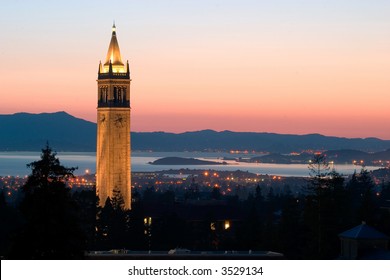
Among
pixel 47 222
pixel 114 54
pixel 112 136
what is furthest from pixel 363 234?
pixel 114 54

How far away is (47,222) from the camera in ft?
131

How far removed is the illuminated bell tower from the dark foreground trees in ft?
293

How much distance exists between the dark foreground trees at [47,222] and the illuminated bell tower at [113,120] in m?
89.3

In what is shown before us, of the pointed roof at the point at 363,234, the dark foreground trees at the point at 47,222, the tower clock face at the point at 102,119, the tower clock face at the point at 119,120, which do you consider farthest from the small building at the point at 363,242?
the tower clock face at the point at 102,119

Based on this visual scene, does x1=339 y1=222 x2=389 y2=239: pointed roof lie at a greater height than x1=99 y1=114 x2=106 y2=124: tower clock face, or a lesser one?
lesser

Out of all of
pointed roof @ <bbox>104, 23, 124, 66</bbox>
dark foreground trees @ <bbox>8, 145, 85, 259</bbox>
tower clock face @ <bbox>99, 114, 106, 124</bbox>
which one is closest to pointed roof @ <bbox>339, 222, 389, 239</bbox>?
dark foreground trees @ <bbox>8, 145, 85, 259</bbox>

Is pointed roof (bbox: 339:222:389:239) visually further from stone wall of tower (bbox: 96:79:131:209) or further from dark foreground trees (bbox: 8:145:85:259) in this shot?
stone wall of tower (bbox: 96:79:131:209)

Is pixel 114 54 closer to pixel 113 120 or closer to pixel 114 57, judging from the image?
pixel 114 57

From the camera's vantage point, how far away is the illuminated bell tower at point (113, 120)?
13088 centimetres

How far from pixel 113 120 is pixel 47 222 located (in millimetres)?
92547

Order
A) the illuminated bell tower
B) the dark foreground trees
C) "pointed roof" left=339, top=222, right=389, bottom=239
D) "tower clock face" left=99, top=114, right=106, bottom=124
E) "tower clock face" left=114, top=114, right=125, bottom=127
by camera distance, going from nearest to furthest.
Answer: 1. the dark foreground trees
2. "pointed roof" left=339, top=222, right=389, bottom=239
3. the illuminated bell tower
4. "tower clock face" left=114, top=114, right=125, bottom=127
5. "tower clock face" left=99, top=114, right=106, bottom=124

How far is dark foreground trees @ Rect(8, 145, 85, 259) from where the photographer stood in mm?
39531

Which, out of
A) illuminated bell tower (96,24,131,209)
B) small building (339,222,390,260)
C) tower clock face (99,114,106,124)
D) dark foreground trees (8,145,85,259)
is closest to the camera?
dark foreground trees (8,145,85,259)
